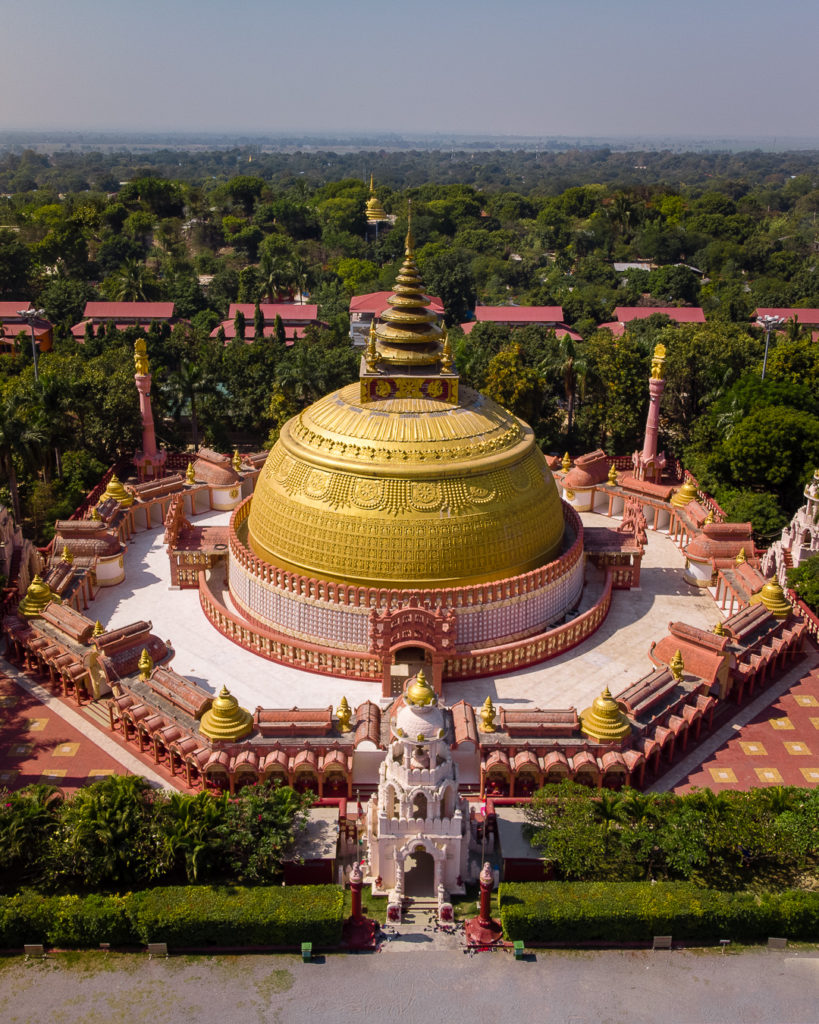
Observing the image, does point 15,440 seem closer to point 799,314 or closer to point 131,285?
point 131,285

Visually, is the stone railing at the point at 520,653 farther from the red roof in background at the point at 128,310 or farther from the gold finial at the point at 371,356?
the red roof in background at the point at 128,310

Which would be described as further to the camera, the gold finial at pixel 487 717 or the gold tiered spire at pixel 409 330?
the gold tiered spire at pixel 409 330

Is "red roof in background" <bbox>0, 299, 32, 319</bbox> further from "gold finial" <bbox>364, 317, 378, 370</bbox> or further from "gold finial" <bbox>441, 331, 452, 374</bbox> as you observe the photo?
"gold finial" <bbox>441, 331, 452, 374</bbox>

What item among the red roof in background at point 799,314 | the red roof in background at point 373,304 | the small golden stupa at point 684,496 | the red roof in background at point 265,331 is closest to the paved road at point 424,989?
the small golden stupa at point 684,496

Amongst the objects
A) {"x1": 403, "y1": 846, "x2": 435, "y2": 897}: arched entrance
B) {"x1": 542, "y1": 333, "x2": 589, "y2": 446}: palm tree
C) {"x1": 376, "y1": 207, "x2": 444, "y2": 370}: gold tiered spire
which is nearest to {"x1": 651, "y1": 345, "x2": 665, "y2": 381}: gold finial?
{"x1": 542, "y1": 333, "x2": 589, "y2": 446}: palm tree

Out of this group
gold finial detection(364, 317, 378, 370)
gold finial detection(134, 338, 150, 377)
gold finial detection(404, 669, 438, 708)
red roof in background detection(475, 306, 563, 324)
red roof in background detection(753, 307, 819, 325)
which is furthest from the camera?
red roof in background detection(475, 306, 563, 324)

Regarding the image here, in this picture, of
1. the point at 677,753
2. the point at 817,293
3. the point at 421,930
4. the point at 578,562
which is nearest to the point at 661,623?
the point at 578,562
